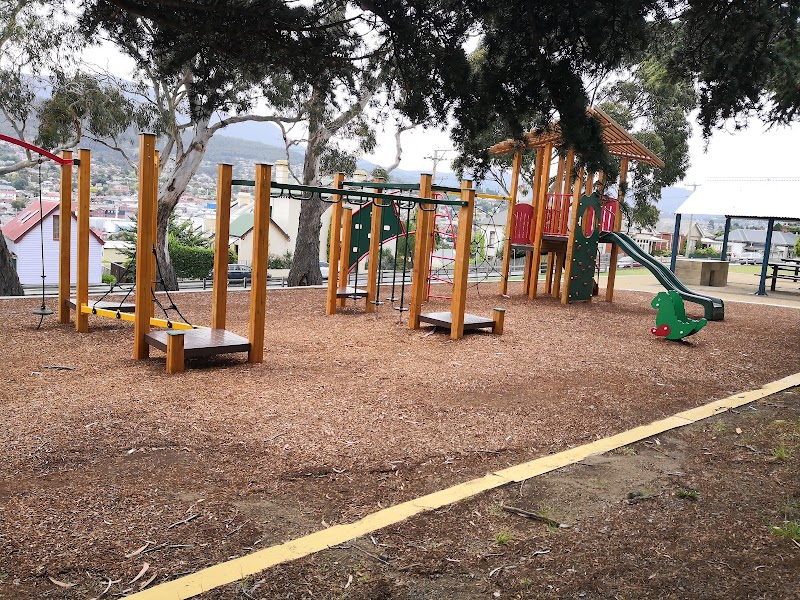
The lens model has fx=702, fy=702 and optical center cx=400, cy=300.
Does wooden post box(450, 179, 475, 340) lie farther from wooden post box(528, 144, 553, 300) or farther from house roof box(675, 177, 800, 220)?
house roof box(675, 177, 800, 220)

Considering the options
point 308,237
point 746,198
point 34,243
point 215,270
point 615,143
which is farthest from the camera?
point 34,243

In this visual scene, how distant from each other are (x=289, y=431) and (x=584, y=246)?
10658 mm

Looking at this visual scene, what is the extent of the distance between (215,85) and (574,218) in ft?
31.7

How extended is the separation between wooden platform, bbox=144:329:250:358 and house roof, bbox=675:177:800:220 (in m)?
17.0

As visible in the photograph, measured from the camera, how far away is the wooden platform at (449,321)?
976cm

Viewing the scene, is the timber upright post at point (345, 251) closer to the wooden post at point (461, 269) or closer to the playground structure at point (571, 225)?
the wooden post at point (461, 269)

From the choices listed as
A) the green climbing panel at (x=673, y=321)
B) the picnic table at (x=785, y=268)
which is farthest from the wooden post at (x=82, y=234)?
the picnic table at (x=785, y=268)

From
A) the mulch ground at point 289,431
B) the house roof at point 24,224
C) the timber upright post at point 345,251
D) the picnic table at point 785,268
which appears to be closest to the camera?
the mulch ground at point 289,431

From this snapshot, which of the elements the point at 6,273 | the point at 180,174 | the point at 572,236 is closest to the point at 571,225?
the point at 572,236

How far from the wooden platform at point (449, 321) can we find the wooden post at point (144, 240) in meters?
4.00

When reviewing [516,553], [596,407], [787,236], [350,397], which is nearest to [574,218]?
[596,407]

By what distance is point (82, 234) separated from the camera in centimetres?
872

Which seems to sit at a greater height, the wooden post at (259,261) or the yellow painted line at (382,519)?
the wooden post at (259,261)

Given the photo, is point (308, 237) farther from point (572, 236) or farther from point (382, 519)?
point (382, 519)
